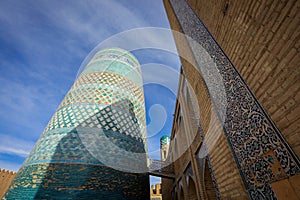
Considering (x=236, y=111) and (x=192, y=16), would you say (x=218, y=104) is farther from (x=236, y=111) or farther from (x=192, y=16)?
(x=192, y=16)

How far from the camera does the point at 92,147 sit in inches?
155

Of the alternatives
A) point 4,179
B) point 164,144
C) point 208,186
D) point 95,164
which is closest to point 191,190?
point 208,186

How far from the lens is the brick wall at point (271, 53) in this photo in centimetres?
82

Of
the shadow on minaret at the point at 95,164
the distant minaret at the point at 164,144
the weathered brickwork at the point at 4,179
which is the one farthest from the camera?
the distant minaret at the point at 164,144

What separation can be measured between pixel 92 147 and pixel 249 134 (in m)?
3.77

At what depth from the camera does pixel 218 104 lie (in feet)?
5.80

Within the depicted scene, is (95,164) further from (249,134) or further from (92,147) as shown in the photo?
(249,134)

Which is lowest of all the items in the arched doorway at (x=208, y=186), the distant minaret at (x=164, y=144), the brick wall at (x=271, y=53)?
the arched doorway at (x=208, y=186)

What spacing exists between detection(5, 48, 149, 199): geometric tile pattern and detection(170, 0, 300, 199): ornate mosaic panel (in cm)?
332

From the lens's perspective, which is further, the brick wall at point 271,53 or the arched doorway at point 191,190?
the arched doorway at point 191,190

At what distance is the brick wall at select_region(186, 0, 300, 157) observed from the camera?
820 millimetres

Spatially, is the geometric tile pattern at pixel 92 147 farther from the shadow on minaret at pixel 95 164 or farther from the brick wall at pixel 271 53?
the brick wall at pixel 271 53

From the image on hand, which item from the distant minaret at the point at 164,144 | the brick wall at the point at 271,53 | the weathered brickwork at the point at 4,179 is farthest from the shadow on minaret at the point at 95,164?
the distant minaret at the point at 164,144

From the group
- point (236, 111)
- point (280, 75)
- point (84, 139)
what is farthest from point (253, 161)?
point (84, 139)
